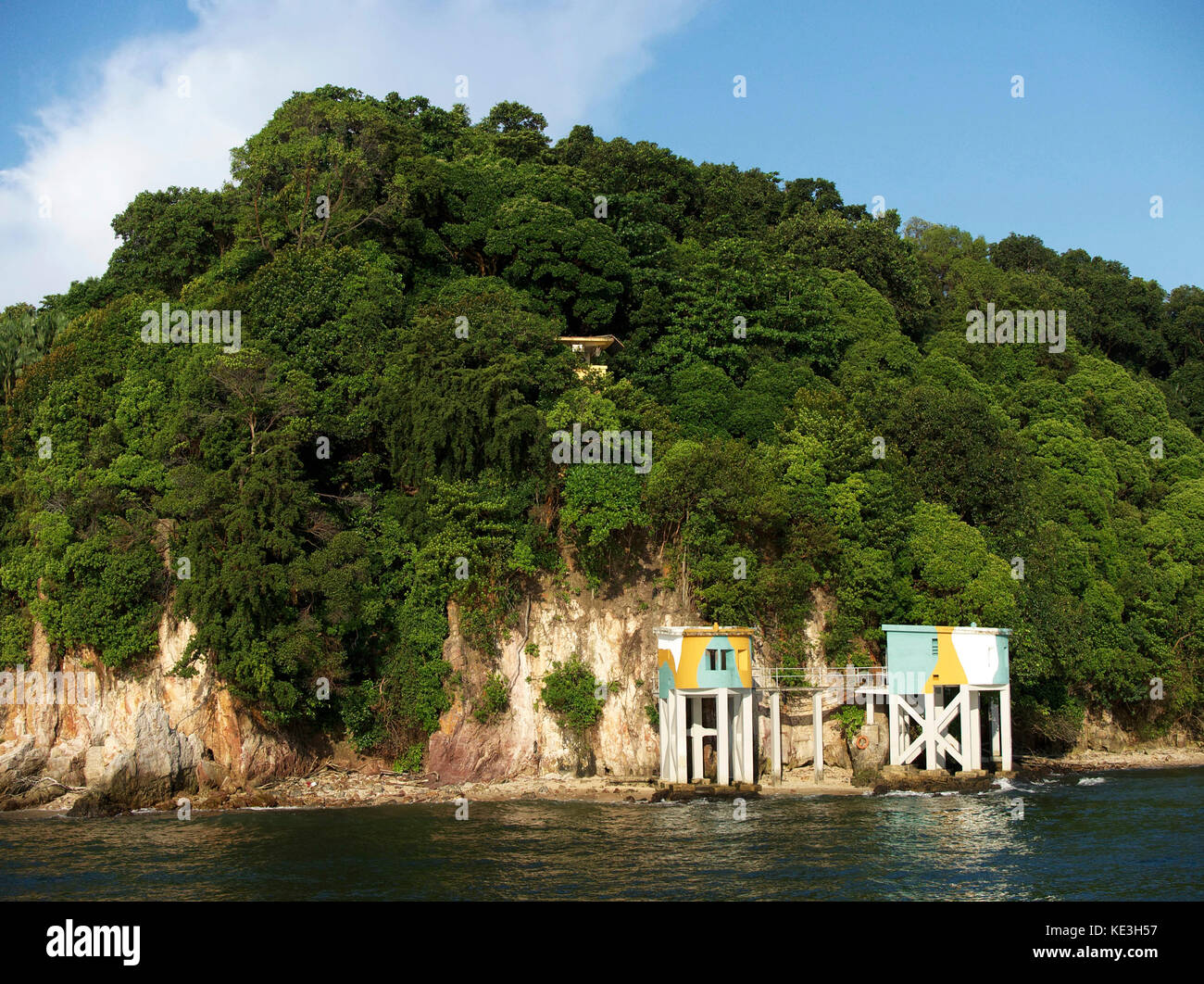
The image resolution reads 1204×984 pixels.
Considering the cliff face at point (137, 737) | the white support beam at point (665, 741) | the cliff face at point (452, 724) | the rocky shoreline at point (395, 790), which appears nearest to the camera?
the rocky shoreline at point (395, 790)

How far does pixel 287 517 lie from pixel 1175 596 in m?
39.2

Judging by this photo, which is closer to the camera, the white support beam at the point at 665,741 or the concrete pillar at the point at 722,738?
the concrete pillar at the point at 722,738

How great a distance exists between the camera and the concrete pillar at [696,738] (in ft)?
127

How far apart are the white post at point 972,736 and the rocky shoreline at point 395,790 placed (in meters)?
0.70

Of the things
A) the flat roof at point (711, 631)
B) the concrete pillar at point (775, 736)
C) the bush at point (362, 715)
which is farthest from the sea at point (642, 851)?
the flat roof at point (711, 631)

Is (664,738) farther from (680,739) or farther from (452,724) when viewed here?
(452,724)

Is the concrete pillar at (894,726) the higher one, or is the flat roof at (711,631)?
the flat roof at (711,631)

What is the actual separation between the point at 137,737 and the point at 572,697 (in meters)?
14.8

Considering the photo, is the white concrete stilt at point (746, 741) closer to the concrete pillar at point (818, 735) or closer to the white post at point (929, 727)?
the concrete pillar at point (818, 735)

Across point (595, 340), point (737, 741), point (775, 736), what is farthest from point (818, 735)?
point (595, 340)

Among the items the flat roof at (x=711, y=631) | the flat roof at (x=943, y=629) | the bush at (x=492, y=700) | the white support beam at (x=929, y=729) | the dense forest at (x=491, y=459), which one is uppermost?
the dense forest at (x=491, y=459)

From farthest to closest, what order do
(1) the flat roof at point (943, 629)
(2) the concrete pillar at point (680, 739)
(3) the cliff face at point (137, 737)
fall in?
(1) the flat roof at point (943, 629), (2) the concrete pillar at point (680, 739), (3) the cliff face at point (137, 737)

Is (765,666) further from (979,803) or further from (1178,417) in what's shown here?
(1178,417)

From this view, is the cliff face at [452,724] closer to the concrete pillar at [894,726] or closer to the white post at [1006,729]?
the concrete pillar at [894,726]
